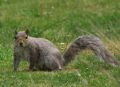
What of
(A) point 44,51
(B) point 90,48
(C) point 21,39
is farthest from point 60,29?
(C) point 21,39

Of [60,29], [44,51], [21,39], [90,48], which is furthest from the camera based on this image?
[60,29]

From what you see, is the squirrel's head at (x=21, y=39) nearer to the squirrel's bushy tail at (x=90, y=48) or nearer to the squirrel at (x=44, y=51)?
the squirrel at (x=44, y=51)

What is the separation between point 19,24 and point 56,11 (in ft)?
6.31

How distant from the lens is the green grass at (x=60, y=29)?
9727 mm

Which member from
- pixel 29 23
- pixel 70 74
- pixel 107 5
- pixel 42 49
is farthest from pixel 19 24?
pixel 70 74

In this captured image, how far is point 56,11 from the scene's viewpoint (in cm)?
1772

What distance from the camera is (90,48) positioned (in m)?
11.0

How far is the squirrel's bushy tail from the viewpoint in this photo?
10594 mm

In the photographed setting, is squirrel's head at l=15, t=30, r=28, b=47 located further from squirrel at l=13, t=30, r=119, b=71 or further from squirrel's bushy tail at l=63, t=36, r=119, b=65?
squirrel's bushy tail at l=63, t=36, r=119, b=65

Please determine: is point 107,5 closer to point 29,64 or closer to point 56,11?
point 56,11

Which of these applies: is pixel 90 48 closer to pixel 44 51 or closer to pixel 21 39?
pixel 44 51

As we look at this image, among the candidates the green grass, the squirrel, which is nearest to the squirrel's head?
the squirrel

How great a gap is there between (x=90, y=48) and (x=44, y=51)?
81 cm

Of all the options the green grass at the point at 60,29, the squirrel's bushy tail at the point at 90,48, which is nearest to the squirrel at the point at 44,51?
the squirrel's bushy tail at the point at 90,48
